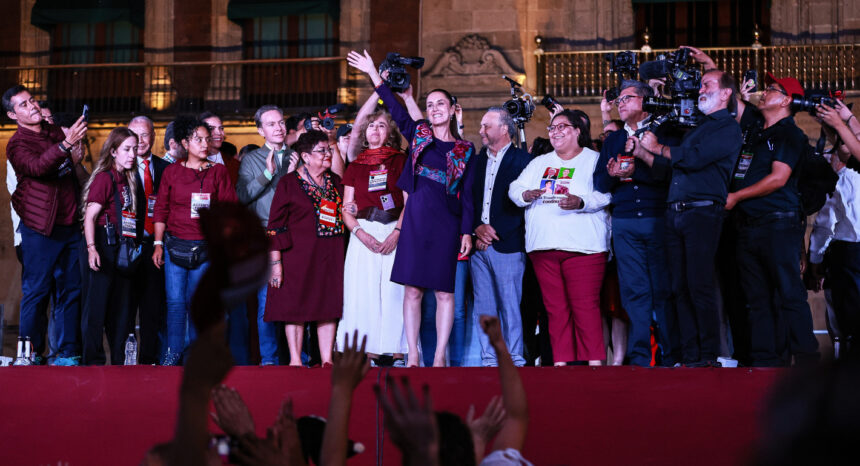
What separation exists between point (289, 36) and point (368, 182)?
36.5ft

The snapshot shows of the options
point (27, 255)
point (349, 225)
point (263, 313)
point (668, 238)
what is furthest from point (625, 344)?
point (27, 255)

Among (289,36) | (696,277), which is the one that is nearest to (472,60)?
(289,36)

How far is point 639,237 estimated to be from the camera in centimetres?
528

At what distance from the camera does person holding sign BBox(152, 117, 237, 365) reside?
226 inches

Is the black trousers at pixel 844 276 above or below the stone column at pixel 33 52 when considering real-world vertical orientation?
below

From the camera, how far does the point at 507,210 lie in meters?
5.66

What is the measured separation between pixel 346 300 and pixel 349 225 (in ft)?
1.37

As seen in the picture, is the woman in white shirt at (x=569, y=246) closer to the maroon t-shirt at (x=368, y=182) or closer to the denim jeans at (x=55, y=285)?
the maroon t-shirt at (x=368, y=182)

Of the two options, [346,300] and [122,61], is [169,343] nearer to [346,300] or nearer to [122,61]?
[346,300]

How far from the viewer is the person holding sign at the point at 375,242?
5.60m

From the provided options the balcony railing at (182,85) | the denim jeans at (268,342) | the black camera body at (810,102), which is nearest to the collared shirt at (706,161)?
the black camera body at (810,102)

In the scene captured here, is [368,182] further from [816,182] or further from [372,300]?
[816,182]

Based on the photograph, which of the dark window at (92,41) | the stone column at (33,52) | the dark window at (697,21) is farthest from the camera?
the dark window at (92,41)

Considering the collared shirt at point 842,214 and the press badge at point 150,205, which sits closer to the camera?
the collared shirt at point 842,214
